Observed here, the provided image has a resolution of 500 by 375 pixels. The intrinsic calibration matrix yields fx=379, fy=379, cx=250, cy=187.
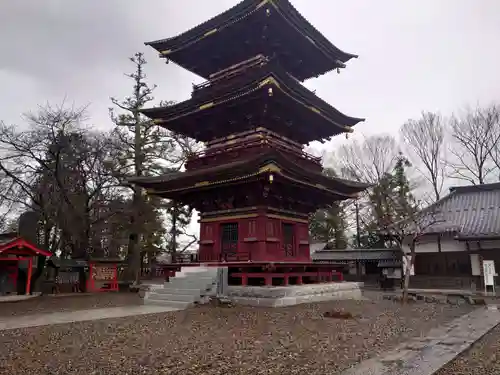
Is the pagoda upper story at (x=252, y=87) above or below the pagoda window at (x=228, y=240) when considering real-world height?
above

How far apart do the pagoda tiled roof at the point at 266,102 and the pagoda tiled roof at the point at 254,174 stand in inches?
102

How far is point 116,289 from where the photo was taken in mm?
25141

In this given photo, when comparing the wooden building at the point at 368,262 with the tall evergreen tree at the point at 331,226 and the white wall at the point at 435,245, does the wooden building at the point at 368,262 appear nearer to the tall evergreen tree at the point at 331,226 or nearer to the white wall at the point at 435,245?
the white wall at the point at 435,245

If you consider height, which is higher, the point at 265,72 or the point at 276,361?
the point at 265,72

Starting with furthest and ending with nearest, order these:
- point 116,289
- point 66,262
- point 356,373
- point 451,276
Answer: point 451,276
point 116,289
point 66,262
point 356,373

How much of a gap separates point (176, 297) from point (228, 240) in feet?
12.2

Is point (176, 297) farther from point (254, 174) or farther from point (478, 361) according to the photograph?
point (478, 361)

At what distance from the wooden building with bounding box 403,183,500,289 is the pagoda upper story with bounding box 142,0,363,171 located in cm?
1215

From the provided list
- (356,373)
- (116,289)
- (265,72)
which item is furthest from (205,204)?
(356,373)

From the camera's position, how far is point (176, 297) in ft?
48.8

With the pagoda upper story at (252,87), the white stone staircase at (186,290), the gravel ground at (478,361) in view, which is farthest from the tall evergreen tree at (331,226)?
the gravel ground at (478,361)

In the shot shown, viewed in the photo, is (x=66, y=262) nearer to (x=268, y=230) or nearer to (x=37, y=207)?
(x=37, y=207)

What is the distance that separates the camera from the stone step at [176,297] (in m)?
14.2

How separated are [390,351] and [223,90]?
12.7 meters
